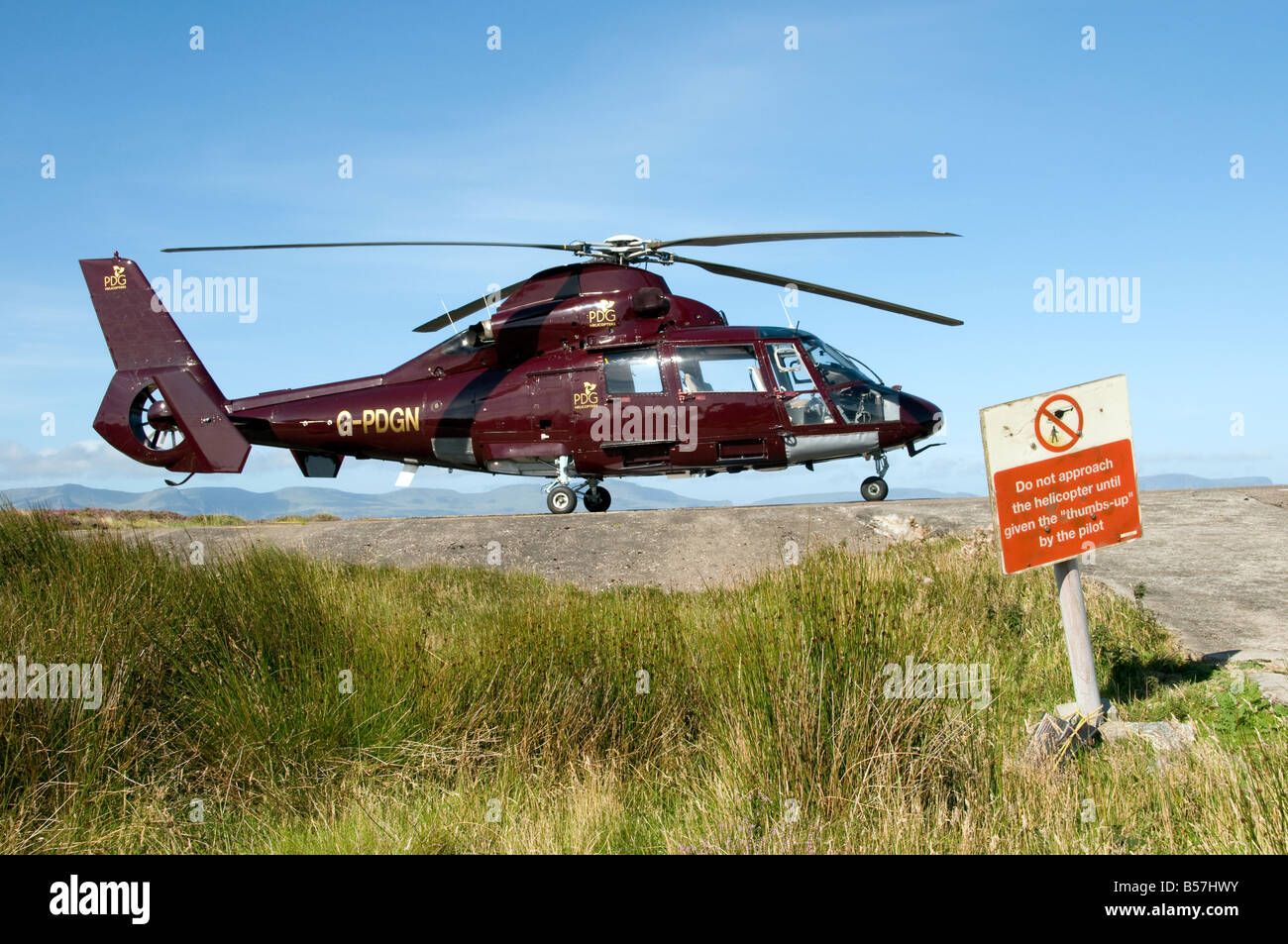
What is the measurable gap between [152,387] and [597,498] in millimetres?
7198

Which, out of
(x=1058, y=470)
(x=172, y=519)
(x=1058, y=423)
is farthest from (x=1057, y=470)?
(x=172, y=519)

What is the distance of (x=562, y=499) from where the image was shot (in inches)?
584

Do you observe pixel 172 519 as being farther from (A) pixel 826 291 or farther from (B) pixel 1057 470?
(B) pixel 1057 470

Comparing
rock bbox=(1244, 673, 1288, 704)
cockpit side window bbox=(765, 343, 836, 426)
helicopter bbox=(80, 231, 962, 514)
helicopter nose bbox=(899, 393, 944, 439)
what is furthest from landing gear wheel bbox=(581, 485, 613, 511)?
rock bbox=(1244, 673, 1288, 704)

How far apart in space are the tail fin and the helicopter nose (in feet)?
33.1

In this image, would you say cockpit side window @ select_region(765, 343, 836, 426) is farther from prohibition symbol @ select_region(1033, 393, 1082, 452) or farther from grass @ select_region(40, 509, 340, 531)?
prohibition symbol @ select_region(1033, 393, 1082, 452)

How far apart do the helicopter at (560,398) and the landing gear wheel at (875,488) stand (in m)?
0.03

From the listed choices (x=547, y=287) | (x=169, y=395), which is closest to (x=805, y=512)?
(x=547, y=287)

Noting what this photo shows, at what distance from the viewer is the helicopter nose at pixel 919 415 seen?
1459 cm

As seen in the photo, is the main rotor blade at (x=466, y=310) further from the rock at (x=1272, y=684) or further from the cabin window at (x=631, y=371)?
the rock at (x=1272, y=684)

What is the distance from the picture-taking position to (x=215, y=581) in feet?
23.5

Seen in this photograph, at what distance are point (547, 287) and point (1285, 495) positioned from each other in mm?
10574

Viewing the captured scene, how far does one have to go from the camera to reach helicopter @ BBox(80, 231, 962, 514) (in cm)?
1445

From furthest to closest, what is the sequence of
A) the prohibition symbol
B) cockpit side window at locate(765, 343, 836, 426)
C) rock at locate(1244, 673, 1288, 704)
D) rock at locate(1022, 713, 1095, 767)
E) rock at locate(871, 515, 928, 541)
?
cockpit side window at locate(765, 343, 836, 426) < rock at locate(871, 515, 928, 541) < rock at locate(1244, 673, 1288, 704) < the prohibition symbol < rock at locate(1022, 713, 1095, 767)
